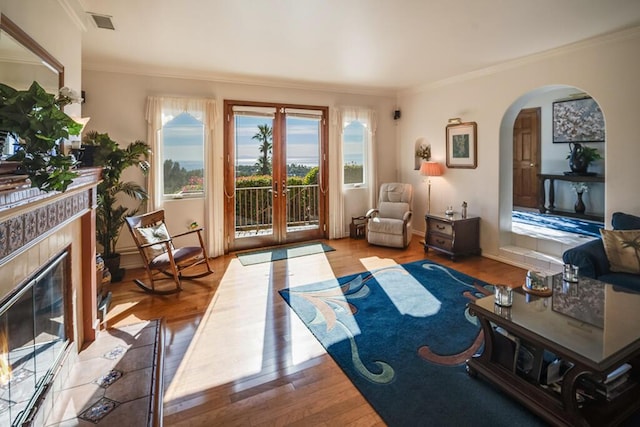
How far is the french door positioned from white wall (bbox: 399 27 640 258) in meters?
1.79

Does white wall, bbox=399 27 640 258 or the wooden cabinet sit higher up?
white wall, bbox=399 27 640 258

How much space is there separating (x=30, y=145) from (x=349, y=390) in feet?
6.64

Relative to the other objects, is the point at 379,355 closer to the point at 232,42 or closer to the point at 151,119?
the point at 232,42

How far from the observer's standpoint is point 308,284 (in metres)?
3.88

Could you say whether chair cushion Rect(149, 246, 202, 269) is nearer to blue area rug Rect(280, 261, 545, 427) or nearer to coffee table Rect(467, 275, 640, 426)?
blue area rug Rect(280, 261, 545, 427)

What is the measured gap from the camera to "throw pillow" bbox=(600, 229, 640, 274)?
2.90 m

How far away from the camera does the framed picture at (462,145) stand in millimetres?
4992

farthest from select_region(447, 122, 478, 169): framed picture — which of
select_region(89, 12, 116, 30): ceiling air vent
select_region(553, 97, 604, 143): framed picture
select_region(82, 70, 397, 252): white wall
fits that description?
select_region(89, 12, 116, 30): ceiling air vent

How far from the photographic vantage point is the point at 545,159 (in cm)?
712

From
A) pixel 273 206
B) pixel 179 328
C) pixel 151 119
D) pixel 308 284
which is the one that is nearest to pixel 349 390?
pixel 179 328

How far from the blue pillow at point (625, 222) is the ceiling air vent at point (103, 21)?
196 inches

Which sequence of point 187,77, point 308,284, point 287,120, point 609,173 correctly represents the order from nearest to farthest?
1. point 609,173
2. point 308,284
3. point 187,77
4. point 287,120

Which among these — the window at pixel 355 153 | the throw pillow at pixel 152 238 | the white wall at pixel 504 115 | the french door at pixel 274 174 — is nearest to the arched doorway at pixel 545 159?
the white wall at pixel 504 115

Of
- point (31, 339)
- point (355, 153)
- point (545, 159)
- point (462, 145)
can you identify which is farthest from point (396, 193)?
point (31, 339)
